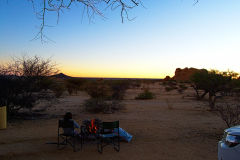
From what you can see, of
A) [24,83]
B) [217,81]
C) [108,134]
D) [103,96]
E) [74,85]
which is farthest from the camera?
[74,85]

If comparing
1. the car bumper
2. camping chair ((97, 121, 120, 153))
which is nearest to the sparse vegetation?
camping chair ((97, 121, 120, 153))

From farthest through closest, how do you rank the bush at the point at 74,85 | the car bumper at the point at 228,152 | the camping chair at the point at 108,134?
the bush at the point at 74,85, the camping chair at the point at 108,134, the car bumper at the point at 228,152

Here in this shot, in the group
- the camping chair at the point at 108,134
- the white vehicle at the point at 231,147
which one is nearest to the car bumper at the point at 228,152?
the white vehicle at the point at 231,147

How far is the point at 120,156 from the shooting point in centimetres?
559

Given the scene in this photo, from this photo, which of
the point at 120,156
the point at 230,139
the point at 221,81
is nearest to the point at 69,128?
the point at 120,156

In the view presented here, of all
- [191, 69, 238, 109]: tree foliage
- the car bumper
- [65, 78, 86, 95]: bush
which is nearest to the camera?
the car bumper

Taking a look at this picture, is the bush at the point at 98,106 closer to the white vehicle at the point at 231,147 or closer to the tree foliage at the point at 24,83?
the tree foliage at the point at 24,83

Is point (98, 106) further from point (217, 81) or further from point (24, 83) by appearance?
point (217, 81)

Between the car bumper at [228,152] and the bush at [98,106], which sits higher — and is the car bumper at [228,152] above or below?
above

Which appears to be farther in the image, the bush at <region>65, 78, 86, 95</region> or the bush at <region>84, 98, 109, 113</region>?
the bush at <region>65, 78, 86, 95</region>

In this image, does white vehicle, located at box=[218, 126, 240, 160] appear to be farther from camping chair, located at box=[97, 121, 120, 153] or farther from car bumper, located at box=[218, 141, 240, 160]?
camping chair, located at box=[97, 121, 120, 153]

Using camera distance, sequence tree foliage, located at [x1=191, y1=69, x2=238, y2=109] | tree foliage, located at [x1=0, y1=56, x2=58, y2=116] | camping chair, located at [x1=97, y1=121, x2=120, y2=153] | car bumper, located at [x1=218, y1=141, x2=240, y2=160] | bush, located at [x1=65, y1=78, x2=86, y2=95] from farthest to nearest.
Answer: bush, located at [x1=65, y1=78, x2=86, y2=95]
tree foliage, located at [x1=191, y1=69, x2=238, y2=109]
tree foliage, located at [x1=0, y1=56, x2=58, y2=116]
camping chair, located at [x1=97, y1=121, x2=120, y2=153]
car bumper, located at [x1=218, y1=141, x2=240, y2=160]

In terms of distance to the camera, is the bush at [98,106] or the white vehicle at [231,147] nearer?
the white vehicle at [231,147]

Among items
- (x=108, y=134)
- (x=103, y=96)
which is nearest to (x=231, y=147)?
(x=108, y=134)
